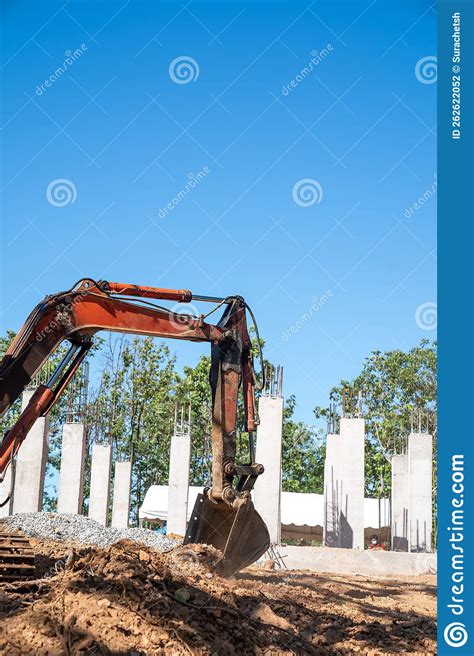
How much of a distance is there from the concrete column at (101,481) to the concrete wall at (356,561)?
8421 millimetres

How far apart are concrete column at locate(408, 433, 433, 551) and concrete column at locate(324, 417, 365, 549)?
1.95 meters

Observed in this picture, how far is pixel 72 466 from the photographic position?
72.0 ft

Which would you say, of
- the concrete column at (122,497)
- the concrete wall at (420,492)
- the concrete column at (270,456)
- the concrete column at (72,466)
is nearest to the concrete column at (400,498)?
the concrete wall at (420,492)

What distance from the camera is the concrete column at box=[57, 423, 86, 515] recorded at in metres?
21.8

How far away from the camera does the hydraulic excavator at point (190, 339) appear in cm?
827

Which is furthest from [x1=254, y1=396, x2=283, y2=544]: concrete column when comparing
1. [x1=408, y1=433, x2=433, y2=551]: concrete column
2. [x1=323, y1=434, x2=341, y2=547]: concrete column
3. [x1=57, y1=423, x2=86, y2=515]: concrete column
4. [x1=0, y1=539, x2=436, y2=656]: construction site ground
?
[x1=0, y1=539, x2=436, y2=656]: construction site ground

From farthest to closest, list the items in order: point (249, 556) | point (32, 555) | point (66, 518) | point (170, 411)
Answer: point (170, 411)
point (66, 518)
point (249, 556)
point (32, 555)

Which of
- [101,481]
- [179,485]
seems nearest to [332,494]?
[179,485]

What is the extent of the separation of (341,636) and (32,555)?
328cm

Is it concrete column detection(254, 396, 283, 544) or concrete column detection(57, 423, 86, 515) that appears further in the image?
concrete column detection(57, 423, 86, 515)

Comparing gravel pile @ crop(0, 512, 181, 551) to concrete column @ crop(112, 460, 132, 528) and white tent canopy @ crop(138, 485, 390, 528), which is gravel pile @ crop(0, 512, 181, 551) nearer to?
concrete column @ crop(112, 460, 132, 528)

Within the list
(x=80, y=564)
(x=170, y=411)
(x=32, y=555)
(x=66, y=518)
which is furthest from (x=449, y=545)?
(x=170, y=411)

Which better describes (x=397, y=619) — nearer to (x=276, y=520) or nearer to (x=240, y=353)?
(x=240, y=353)

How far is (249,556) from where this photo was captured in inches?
364
